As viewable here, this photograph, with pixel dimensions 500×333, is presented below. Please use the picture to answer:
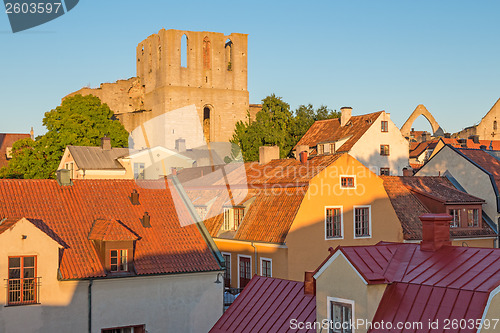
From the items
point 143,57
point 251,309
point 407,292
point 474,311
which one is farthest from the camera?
point 143,57

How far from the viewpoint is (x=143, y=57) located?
3580 inches

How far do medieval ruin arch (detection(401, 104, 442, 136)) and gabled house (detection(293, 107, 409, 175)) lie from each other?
38152 millimetres

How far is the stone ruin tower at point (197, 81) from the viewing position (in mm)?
83375

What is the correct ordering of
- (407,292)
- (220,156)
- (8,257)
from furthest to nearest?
(220,156)
(8,257)
(407,292)

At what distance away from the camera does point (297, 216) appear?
105 ft

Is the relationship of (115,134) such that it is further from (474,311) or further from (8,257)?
(474,311)

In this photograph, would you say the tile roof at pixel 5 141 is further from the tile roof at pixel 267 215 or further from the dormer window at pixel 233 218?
the tile roof at pixel 267 215

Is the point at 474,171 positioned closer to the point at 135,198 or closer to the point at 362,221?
the point at 362,221

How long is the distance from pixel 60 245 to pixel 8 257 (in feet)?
5.35

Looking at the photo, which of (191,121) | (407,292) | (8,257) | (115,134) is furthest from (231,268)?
(191,121)

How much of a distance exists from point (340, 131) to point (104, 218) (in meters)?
39.5

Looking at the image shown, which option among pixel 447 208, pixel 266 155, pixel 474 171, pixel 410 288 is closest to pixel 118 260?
pixel 410 288

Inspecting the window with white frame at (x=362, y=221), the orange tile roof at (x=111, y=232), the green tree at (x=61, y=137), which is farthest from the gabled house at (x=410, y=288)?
the green tree at (x=61, y=137)

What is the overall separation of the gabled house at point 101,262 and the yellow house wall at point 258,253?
20.9 feet
